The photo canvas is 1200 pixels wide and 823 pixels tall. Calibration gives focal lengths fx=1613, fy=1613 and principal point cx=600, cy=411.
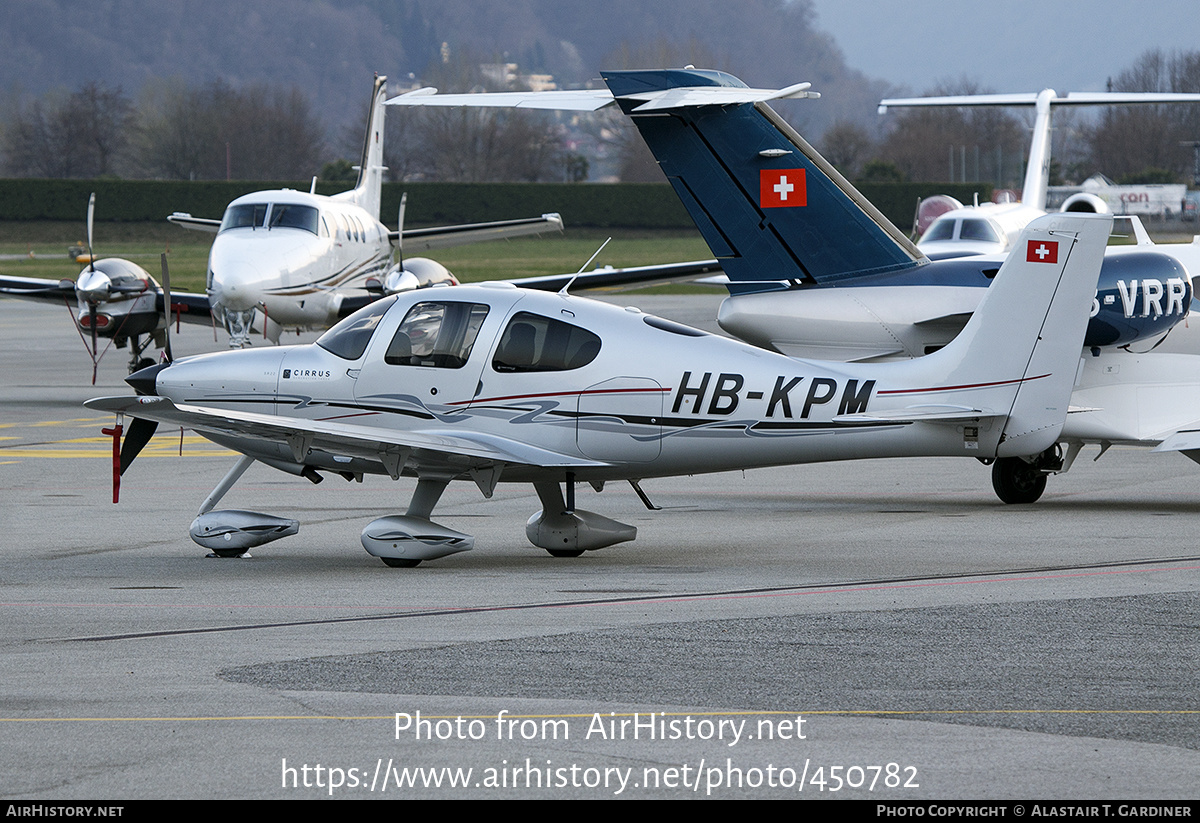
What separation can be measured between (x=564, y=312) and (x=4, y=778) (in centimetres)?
647

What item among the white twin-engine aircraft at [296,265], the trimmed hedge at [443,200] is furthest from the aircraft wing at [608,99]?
the trimmed hedge at [443,200]

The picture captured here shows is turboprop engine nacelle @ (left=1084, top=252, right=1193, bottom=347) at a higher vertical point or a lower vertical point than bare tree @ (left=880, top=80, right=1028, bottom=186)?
higher

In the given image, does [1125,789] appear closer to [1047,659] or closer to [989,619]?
[1047,659]

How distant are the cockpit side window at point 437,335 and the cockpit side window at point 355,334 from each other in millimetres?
235

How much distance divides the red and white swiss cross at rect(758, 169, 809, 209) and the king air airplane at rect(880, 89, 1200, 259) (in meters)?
11.2

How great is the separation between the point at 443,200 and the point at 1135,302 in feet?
251

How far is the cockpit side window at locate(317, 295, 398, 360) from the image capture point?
12.1 meters

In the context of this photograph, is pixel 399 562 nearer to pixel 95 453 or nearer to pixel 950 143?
pixel 95 453

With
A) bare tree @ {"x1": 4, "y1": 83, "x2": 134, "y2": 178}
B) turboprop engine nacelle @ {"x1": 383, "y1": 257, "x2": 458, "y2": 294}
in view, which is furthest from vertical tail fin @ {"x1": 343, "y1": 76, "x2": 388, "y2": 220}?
bare tree @ {"x1": 4, "y1": 83, "x2": 134, "y2": 178}

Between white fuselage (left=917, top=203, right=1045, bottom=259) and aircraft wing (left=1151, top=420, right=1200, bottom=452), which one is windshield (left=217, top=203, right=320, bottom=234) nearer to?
white fuselage (left=917, top=203, right=1045, bottom=259)

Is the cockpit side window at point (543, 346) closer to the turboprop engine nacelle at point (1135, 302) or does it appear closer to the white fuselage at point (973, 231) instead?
the turboprop engine nacelle at point (1135, 302)

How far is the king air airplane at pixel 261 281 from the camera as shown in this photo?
26203 millimetres

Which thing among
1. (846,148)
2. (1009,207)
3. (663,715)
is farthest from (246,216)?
(846,148)
